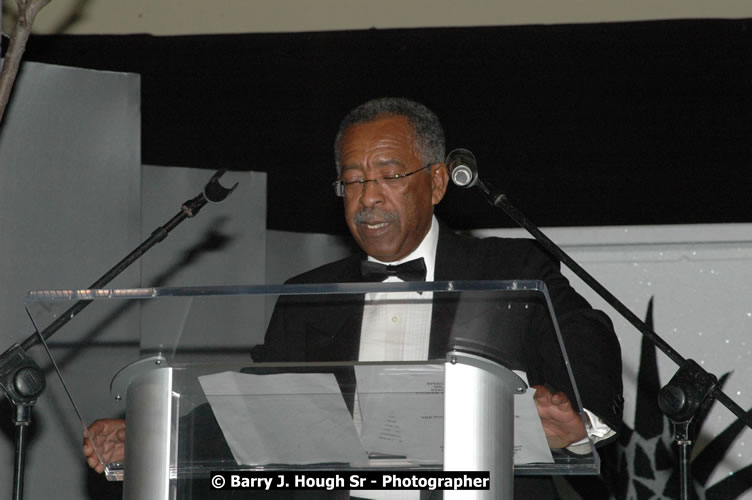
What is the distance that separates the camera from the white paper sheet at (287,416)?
5.06 feet

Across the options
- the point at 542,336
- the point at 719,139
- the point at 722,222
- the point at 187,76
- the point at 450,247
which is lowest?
the point at 542,336

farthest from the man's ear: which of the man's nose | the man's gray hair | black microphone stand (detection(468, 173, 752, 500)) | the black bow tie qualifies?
black microphone stand (detection(468, 173, 752, 500))

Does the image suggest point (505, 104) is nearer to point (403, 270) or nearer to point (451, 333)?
point (403, 270)

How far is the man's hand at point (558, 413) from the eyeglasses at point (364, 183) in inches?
38.6

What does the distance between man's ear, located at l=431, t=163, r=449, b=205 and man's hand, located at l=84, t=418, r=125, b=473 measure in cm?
112

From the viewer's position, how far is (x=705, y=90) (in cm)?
406

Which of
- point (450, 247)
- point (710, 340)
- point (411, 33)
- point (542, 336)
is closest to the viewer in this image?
point (542, 336)

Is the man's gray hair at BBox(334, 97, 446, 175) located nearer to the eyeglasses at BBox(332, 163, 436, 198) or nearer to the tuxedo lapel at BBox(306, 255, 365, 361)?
the eyeglasses at BBox(332, 163, 436, 198)

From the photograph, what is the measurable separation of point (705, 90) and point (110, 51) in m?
2.26

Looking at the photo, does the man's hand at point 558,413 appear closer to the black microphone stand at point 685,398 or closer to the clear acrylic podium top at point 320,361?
the clear acrylic podium top at point 320,361

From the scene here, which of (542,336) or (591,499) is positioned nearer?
(542,336)

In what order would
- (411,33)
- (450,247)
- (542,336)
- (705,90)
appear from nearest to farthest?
1. (542,336)
2. (450,247)
3. (705,90)
4. (411,33)

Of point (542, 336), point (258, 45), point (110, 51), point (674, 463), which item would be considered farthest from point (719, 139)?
point (542, 336)

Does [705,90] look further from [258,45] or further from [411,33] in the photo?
[258,45]
